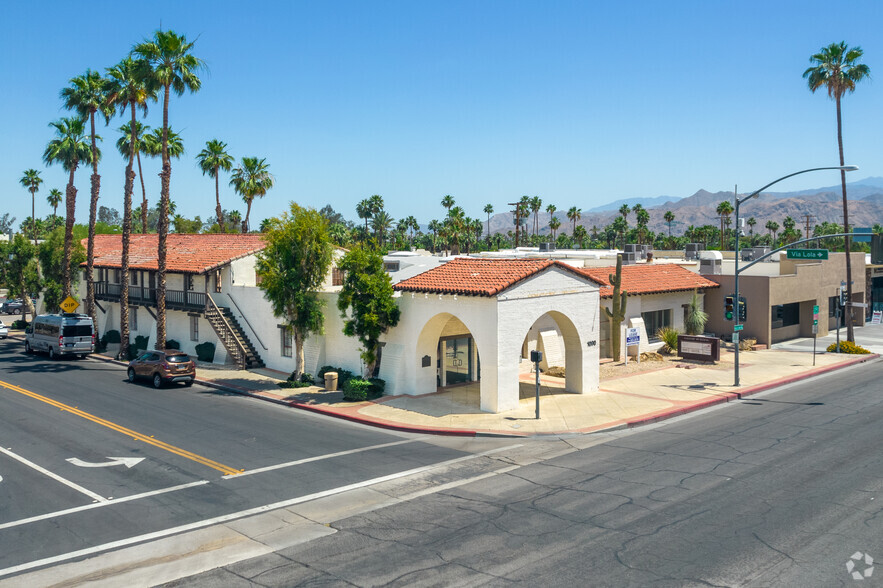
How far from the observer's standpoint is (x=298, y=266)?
2805 cm

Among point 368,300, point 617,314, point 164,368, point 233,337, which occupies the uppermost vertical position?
point 368,300

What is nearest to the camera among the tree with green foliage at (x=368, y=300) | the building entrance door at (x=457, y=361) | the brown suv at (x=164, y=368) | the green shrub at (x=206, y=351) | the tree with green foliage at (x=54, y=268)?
the tree with green foliage at (x=368, y=300)

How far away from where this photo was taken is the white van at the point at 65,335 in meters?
38.8

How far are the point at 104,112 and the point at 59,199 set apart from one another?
69867 millimetres

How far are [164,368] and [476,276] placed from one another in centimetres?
Result: 1441

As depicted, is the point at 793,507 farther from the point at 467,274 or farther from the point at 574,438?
the point at 467,274

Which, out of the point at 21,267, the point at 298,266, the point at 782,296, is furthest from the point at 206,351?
the point at 782,296

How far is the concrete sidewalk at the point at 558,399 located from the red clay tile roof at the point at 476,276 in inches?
163

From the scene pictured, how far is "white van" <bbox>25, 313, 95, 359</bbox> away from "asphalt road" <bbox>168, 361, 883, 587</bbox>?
102 feet

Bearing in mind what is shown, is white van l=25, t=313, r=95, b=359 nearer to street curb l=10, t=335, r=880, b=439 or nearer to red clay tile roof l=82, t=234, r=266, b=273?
red clay tile roof l=82, t=234, r=266, b=273

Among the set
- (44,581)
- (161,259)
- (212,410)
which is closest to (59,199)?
(161,259)

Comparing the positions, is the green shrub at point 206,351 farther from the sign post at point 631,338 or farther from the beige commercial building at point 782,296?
the beige commercial building at point 782,296

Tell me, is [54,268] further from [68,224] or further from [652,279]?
[652,279]

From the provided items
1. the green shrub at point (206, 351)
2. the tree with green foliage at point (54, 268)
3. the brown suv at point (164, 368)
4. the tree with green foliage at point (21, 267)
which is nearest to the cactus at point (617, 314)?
the brown suv at point (164, 368)
